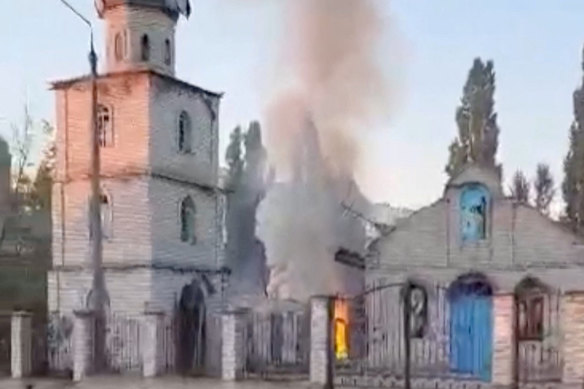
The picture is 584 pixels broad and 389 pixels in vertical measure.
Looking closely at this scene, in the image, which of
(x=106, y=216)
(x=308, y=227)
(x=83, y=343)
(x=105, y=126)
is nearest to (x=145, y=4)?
(x=105, y=126)

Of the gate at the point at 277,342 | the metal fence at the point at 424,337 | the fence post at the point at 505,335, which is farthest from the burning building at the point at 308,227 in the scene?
the fence post at the point at 505,335

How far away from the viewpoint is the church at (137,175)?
89.4 ft

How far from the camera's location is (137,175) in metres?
27.2

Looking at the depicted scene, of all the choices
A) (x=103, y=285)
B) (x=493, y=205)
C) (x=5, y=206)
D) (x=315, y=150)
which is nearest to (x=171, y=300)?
(x=103, y=285)

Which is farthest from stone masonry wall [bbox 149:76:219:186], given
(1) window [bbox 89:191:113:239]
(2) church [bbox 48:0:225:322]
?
(1) window [bbox 89:191:113:239]

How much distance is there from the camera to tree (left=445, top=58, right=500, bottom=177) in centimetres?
4247

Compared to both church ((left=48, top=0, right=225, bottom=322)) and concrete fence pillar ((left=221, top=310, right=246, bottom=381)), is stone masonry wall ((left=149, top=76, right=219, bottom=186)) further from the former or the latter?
concrete fence pillar ((left=221, top=310, right=246, bottom=381))

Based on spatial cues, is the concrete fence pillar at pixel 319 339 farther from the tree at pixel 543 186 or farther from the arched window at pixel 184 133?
the tree at pixel 543 186

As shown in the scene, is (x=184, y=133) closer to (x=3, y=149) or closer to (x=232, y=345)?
(x=232, y=345)

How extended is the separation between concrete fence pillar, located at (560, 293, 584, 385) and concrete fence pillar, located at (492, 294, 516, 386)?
1080 millimetres

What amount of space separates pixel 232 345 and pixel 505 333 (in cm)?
585

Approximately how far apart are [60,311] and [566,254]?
13.2 metres

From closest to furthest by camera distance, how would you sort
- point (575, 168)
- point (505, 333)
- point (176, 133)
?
1. point (505, 333)
2. point (176, 133)
3. point (575, 168)

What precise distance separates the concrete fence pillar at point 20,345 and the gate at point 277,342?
5341 millimetres
